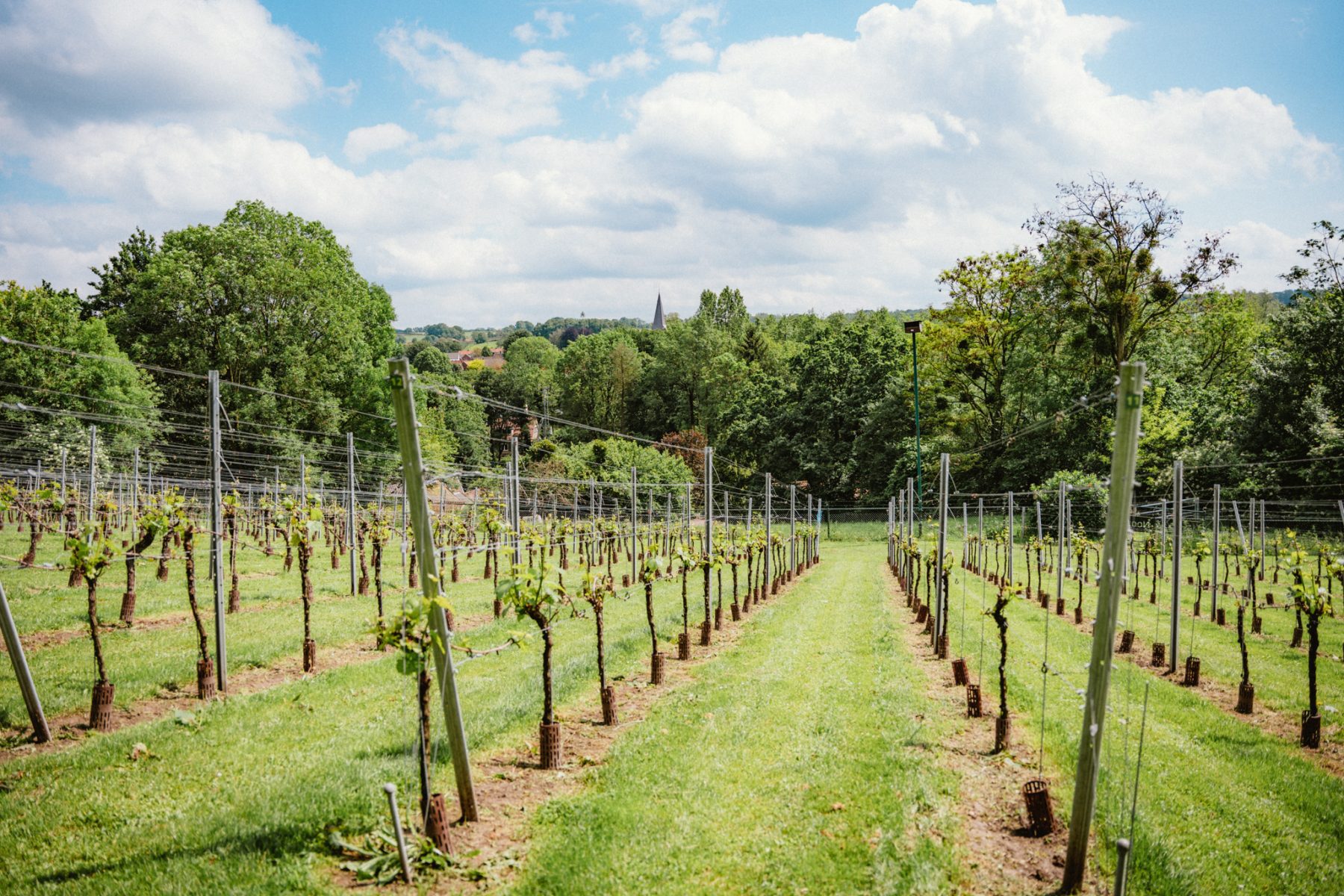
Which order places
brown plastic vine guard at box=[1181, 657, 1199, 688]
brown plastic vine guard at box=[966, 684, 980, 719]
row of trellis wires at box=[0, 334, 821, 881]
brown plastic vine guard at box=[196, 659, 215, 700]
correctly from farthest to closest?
brown plastic vine guard at box=[1181, 657, 1199, 688] < brown plastic vine guard at box=[966, 684, 980, 719] < brown plastic vine guard at box=[196, 659, 215, 700] < row of trellis wires at box=[0, 334, 821, 881]

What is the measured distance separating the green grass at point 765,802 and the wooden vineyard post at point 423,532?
51.7 inches

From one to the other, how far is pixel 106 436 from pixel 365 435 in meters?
13.0

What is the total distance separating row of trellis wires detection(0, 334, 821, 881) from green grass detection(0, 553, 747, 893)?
0.69m

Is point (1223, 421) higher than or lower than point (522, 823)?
higher

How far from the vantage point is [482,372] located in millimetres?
94188

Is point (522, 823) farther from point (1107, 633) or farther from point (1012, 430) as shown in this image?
point (1012, 430)

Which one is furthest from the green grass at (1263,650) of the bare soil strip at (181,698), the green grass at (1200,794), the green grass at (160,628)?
the green grass at (160,628)

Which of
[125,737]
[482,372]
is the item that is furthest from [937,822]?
[482,372]

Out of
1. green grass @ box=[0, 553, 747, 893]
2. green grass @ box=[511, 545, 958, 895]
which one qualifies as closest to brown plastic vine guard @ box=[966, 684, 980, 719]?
green grass @ box=[511, 545, 958, 895]

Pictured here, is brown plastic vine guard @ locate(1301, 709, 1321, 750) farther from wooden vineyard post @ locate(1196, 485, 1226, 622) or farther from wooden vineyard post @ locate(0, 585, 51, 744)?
wooden vineyard post @ locate(0, 585, 51, 744)

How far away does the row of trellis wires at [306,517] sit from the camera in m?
8.46

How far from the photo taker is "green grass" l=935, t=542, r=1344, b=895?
606cm

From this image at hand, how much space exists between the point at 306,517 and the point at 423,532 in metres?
9.32

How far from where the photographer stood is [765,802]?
7.10 m
